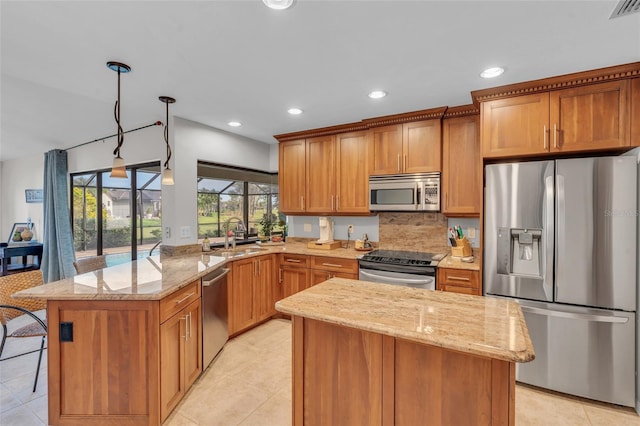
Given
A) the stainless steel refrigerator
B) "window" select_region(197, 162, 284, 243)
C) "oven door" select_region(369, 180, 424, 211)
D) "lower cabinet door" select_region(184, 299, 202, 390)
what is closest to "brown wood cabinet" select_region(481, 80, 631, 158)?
the stainless steel refrigerator

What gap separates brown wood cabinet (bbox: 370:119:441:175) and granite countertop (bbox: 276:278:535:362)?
1.77 m

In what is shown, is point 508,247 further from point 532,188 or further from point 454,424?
point 454,424

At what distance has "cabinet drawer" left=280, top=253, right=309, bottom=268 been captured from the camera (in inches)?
140

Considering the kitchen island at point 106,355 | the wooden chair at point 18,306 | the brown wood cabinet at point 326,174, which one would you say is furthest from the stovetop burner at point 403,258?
the wooden chair at point 18,306

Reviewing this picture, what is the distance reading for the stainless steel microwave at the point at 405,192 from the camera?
3.11 metres

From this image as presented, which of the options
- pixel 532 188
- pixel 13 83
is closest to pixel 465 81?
pixel 532 188

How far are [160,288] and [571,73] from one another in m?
3.32

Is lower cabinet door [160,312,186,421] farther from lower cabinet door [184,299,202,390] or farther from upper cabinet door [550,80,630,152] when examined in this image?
upper cabinet door [550,80,630,152]

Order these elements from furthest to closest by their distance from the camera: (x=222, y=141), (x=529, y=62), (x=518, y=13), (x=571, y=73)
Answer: (x=222, y=141)
(x=571, y=73)
(x=529, y=62)
(x=518, y=13)

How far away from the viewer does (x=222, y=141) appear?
3801 mm

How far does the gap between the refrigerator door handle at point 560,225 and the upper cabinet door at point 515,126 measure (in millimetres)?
291

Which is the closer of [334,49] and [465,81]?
[334,49]

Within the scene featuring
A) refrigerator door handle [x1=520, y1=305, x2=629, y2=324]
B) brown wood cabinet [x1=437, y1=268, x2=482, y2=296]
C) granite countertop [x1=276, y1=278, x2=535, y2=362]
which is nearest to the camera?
granite countertop [x1=276, y1=278, x2=535, y2=362]

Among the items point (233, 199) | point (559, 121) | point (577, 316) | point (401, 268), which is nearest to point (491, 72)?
point (559, 121)
